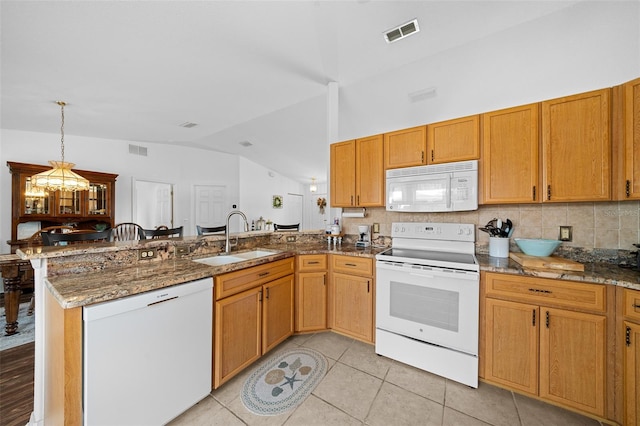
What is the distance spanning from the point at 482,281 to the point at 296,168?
609 cm

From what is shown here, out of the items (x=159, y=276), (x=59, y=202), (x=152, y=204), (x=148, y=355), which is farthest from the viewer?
(x=152, y=204)

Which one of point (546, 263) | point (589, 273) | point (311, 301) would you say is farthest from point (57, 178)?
point (589, 273)

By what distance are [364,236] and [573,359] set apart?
180 centimetres

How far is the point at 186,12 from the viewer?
178 cm

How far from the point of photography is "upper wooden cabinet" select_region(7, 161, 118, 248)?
3.50 m

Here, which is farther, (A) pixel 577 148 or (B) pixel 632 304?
(A) pixel 577 148

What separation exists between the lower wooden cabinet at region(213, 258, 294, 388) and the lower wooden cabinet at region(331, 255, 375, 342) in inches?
18.0

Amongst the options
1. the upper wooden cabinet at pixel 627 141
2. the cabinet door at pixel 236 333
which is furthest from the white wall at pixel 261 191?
the upper wooden cabinet at pixel 627 141

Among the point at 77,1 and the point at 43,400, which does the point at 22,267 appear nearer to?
the point at 43,400

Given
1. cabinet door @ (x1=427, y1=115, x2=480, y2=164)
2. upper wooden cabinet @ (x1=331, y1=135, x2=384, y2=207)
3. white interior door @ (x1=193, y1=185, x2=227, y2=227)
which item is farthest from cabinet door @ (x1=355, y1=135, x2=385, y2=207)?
white interior door @ (x1=193, y1=185, x2=227, y2=227)

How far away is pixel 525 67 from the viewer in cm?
217

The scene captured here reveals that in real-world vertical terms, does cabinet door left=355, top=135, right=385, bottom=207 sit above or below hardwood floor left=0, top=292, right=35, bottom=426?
above

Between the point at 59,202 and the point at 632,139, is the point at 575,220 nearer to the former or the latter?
the point at 632,139

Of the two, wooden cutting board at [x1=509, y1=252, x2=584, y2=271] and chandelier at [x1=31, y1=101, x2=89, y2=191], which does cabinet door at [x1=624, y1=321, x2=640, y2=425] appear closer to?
wooden cutting board at [x1=509, y1=252, x2=584, y2=271]
